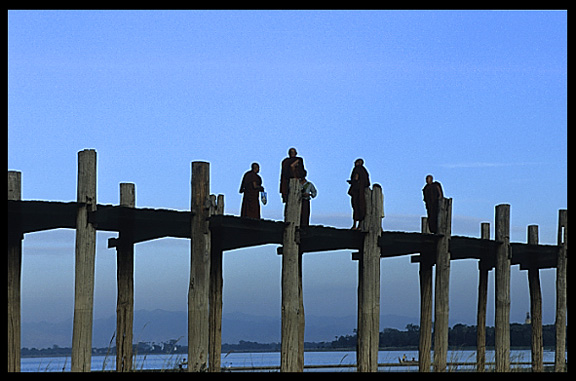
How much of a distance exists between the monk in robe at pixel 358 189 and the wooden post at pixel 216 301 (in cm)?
245

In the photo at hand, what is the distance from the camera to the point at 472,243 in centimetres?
2086

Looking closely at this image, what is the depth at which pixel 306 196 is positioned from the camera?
17844 millimetres

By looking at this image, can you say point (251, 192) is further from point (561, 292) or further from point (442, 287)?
point (561, 292)

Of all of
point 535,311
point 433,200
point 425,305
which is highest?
point 433,200

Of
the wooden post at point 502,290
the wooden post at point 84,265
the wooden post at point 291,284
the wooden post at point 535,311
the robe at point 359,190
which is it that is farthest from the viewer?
the wooden post at point 535,311

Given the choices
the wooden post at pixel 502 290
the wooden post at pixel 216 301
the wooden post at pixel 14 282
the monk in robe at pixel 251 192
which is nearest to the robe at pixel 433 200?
the wooden post at pixel 502 290

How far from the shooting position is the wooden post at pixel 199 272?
1589 cm

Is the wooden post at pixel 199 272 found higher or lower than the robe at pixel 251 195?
lower

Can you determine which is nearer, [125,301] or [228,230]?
[228,230]

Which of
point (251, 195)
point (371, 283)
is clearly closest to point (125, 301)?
point (251, 195)

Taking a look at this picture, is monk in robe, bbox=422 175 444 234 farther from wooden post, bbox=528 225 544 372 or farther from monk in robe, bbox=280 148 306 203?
wooden post, bbox=528 225 544 372

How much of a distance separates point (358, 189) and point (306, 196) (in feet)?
4.92

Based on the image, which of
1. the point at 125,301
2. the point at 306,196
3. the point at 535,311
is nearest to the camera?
the point at 306,196

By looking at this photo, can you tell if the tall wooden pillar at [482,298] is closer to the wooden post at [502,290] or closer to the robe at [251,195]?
the wooden post at [502,290]
